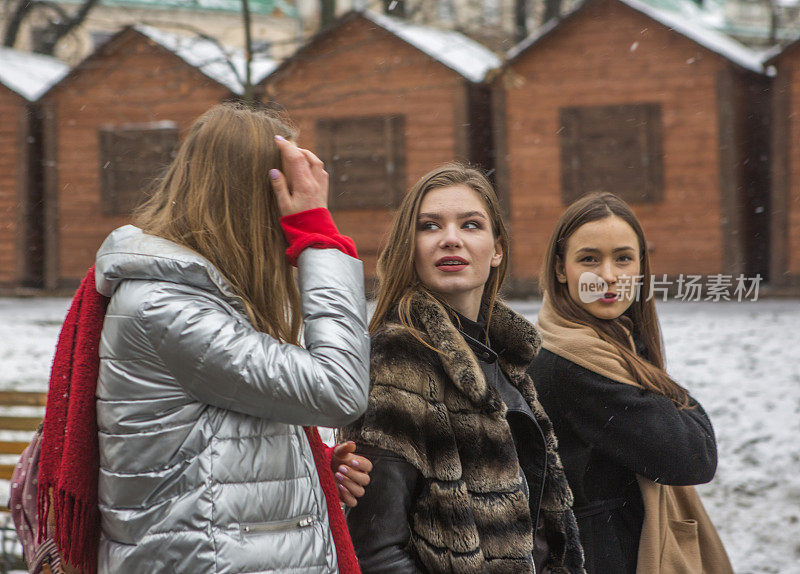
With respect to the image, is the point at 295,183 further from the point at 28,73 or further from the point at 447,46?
the point at 28,73

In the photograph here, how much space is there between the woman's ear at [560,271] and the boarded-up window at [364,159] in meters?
12.6

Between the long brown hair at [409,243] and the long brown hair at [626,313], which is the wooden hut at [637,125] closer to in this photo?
the long brown hair at [626,313]

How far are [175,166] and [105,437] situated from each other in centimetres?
61

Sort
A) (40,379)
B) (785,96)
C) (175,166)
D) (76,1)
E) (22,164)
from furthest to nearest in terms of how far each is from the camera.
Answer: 1. (76,1)
2. (22,164)
3. (785,96)
4. (40,379)
5. (175,166)

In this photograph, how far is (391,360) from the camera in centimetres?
210

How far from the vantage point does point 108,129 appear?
53.7 ft

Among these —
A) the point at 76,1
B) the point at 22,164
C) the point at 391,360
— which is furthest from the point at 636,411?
the point at 76,1

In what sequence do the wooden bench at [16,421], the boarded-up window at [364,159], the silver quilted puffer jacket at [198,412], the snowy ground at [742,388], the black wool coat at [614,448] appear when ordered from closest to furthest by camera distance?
the silver quilted puffer jacket at [198,412] → the black wool coat at [614,448] → the wooden bench at [16,421] → the snowy ground at [742,388] → the boarded-up window at [364,159]

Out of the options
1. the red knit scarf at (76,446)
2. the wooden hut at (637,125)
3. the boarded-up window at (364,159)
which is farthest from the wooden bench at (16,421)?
the wooden hut at (637,125)

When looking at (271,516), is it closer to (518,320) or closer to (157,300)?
(157,300)

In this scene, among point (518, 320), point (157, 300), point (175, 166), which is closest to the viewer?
point (157, 300)

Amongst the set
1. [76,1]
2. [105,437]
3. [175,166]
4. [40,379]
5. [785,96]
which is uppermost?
[76,1]

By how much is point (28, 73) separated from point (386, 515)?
706 inches

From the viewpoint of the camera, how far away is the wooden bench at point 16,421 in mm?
4715
